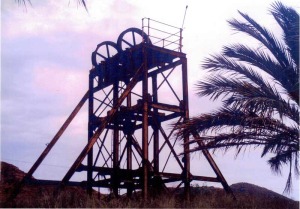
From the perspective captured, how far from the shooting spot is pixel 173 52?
16344mm

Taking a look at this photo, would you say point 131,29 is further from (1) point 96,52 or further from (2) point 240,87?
(2) point 240,87

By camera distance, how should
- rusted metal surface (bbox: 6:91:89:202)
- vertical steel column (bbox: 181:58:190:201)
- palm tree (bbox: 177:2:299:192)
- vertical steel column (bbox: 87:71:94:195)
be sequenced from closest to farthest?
1. palm tree (bbox: 177:2:299:192)
2. vertical steel column (bbox: 181:58:190:201)
3. rusted metal surface (bbox: 6:91:89:202)
4. vertical steel column (bbox: 87:71:94:195)

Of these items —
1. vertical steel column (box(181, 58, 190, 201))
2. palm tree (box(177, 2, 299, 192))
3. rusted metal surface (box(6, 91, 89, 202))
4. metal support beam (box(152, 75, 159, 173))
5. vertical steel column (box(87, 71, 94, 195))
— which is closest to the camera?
palm tree (box(177, 2, 299, 192))

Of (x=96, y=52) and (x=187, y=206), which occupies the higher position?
(x=96, y=52)

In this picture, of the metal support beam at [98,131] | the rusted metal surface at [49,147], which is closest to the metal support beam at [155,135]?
the metal support beam at [98,131]

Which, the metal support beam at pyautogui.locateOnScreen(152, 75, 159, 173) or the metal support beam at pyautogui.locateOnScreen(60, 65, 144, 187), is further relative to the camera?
the metal support beam at pyautogui.locateOnScreen(152, 75, 159, 173)

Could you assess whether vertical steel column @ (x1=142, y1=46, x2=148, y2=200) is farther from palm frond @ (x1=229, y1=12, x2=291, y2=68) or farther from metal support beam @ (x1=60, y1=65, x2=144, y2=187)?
palm frond @ (x1=229, y1=12, x2=291, y2=68)

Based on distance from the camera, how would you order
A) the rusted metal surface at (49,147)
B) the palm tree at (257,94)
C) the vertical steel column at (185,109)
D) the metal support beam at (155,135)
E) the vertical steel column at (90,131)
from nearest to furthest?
the palm tree at (257,94) → the vertical steel column at (185,109) → the rusted metal surface at (49,147) → the metal support beam at (155,135) → the vertical steel column at (90,131)

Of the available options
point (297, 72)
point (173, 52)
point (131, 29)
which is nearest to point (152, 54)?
point (173, 52)

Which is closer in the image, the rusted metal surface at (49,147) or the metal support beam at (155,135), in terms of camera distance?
the rusted metal surface at (49,147)

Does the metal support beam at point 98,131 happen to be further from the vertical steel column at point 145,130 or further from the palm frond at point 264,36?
the palm frond at point 264,36

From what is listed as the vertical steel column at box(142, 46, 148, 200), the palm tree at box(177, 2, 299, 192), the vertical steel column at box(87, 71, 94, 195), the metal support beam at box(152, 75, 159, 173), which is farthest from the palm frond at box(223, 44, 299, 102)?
the vertical steel column at box(87, 71, 94, 195)

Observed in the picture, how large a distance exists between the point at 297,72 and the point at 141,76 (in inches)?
308

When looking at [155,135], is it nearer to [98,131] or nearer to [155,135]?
[155,135]
